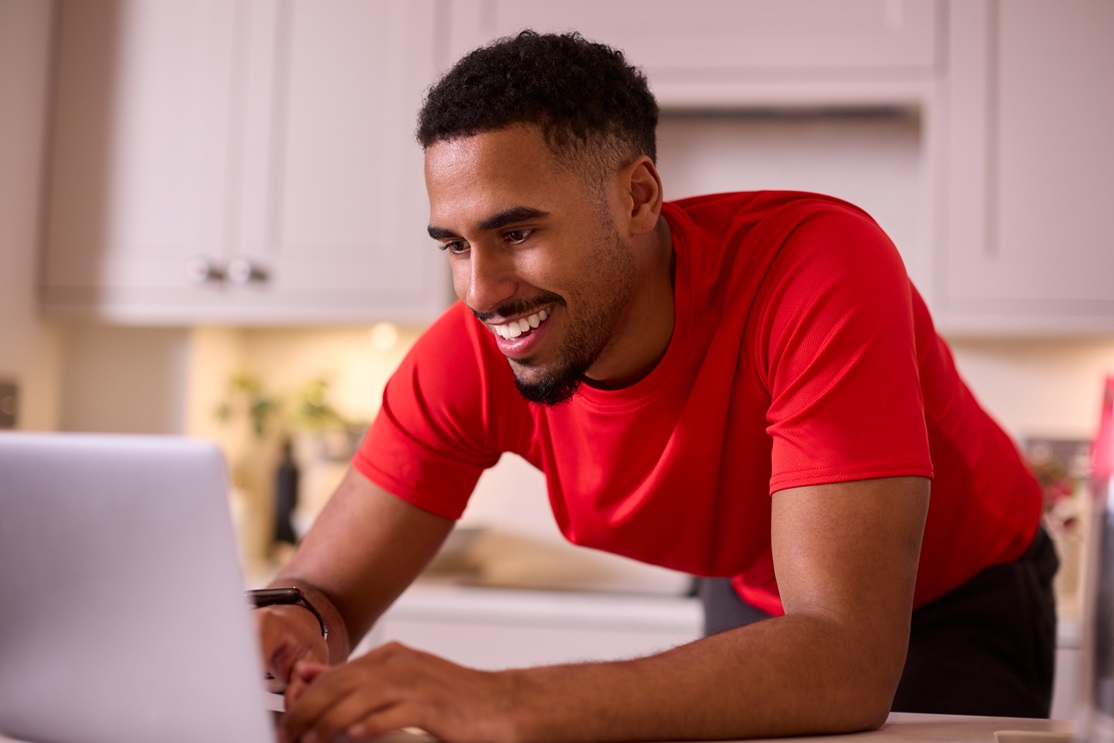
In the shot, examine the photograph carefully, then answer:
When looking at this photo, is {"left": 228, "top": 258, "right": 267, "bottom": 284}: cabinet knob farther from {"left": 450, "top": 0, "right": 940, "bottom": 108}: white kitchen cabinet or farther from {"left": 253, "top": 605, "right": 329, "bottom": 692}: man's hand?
A: {"left": 253, "top": 605, "right": 329, "bottom": 692}: man's hand

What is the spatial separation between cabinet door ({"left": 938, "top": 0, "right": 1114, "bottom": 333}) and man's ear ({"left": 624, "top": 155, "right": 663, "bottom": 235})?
3.90ft

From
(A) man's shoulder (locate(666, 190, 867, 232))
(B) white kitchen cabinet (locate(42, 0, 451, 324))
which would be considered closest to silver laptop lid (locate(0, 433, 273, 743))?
(A) man's shoulder (locate(666, 190, 867, 232))

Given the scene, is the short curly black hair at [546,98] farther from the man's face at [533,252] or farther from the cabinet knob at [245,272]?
the cabinet knob at [245,272]

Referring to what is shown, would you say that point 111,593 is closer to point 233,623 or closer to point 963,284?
point 233,623

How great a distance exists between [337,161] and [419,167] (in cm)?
18

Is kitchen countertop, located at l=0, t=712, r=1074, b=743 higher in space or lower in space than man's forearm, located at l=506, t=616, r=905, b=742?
lower

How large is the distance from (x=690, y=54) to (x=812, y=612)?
1.67m

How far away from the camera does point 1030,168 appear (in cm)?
221

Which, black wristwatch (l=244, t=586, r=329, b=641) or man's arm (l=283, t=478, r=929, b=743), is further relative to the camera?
black wristwatch (l=244, t=586, r=329, b=641)

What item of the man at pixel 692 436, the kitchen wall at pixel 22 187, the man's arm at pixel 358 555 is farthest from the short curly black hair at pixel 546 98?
the kitchen wall at pixel 22 187

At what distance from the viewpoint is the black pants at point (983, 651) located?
1.26 m

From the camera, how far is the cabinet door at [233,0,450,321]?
93.9 inches

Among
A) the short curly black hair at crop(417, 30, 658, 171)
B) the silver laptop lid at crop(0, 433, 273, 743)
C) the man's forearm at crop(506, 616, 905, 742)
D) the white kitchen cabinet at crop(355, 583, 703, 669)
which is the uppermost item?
the short curly black hair at crop(417, 30, 658, 171)

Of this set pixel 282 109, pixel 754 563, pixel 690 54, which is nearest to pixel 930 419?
pixel 754 563
